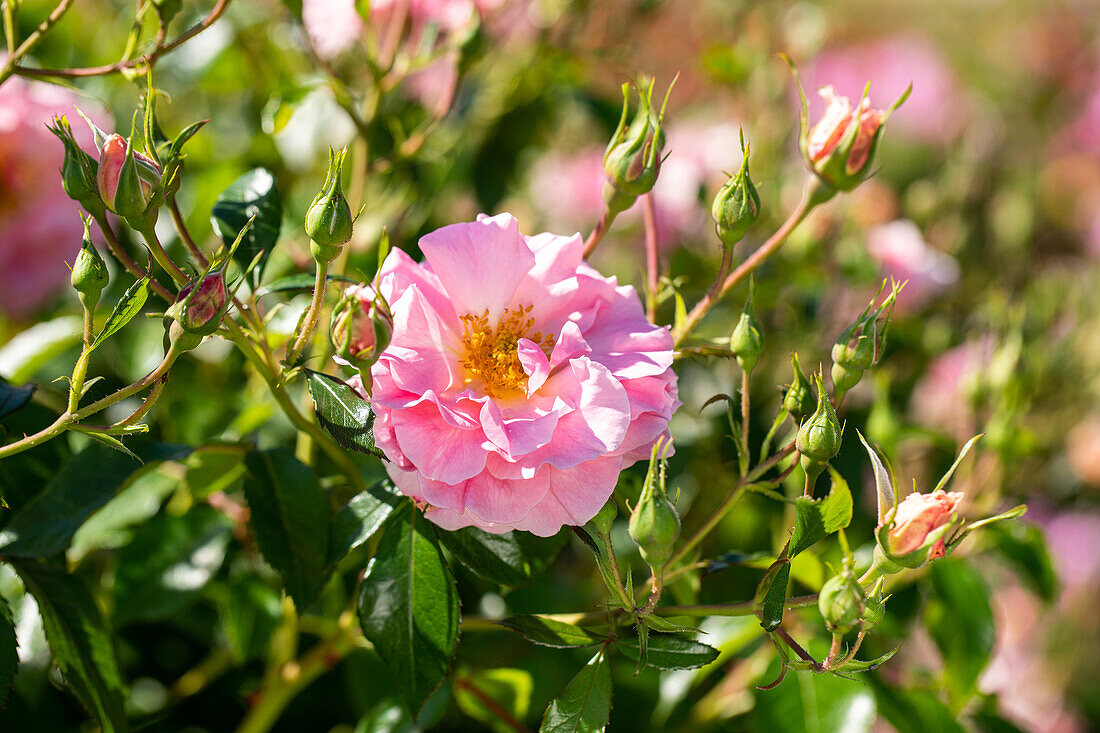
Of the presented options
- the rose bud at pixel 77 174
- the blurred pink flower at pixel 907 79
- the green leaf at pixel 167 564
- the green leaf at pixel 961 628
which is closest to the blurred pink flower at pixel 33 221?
the green leaf at pixel 167 564

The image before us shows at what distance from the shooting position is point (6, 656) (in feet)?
1.42

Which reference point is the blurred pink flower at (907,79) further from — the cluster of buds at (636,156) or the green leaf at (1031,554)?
the cluster of buds at (636,156)

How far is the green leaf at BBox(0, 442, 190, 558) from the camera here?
460 millimetres

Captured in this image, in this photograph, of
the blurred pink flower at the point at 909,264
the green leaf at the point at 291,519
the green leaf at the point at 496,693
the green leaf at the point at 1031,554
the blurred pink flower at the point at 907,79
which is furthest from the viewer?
the blurred pink flower at the point at 907,79

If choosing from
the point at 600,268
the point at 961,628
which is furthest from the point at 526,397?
the point at 600,268

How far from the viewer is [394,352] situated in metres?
0.41

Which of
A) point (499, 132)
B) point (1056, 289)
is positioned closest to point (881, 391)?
point (499, 132)

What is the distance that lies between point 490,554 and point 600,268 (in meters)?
0.76

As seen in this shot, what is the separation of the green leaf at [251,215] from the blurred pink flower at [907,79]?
2130 mm

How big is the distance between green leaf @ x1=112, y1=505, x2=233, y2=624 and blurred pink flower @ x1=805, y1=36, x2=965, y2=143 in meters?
2.16

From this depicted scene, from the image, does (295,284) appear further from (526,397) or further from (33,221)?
(33,221)

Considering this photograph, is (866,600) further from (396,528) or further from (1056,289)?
(1056,289)

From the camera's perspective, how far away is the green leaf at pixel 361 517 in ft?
1.50

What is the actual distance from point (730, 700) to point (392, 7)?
70 centimetres
